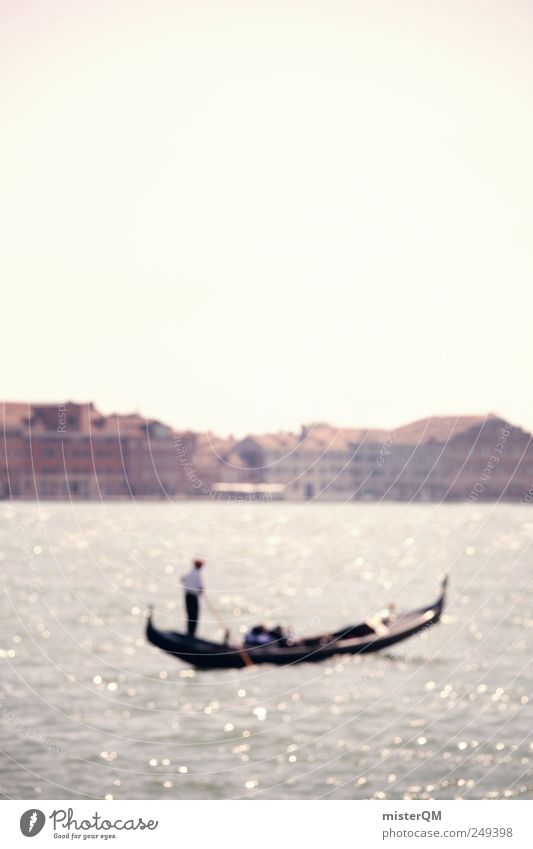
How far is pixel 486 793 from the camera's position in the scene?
24828 mm

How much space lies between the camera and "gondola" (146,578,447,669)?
34406 millimetres

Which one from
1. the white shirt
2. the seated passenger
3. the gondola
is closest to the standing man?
the white shirt

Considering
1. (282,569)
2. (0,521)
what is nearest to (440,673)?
(282,569)

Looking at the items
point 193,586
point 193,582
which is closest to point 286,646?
point 193,586

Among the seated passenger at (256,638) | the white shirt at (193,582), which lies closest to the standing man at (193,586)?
the white shirt at (193,582)

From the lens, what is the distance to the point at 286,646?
35.2 metres

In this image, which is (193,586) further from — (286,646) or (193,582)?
(286,646)

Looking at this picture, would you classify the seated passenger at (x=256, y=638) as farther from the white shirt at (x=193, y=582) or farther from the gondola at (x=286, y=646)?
the white shirt at (x=193, y=582)

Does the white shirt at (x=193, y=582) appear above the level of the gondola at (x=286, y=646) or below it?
above

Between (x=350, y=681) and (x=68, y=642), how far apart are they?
1281 centimetres

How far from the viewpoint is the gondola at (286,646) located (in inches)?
1355

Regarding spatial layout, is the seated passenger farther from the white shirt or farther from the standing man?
the white shirt
